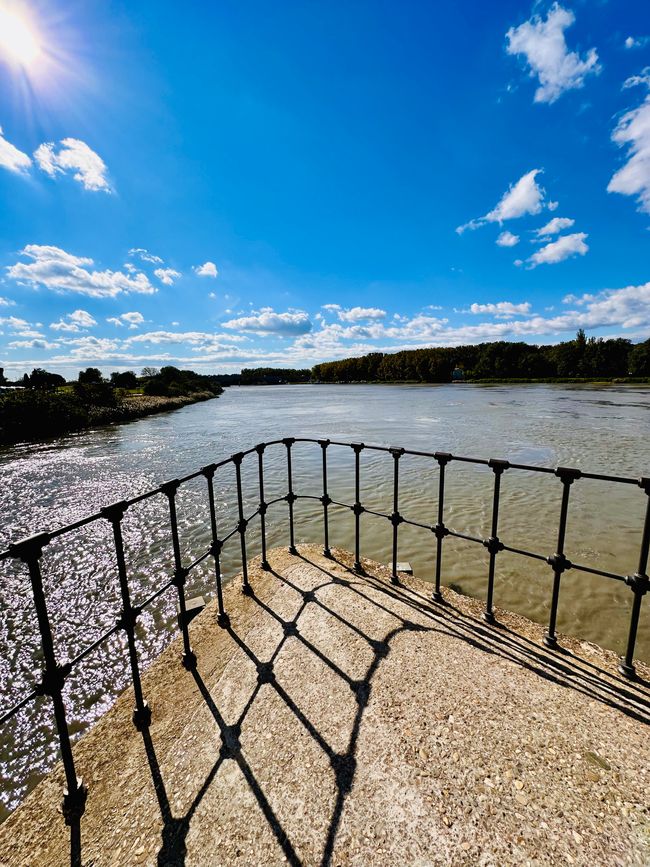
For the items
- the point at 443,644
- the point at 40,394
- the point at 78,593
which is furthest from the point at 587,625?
the point at 40,394

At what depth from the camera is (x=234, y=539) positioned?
6.71 m

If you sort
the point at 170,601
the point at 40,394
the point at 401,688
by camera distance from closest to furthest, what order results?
the point at 401,688
the point at 170,601
the point at 40,394

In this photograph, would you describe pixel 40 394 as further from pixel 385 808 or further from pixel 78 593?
pixel 385 808

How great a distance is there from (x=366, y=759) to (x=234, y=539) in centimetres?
507

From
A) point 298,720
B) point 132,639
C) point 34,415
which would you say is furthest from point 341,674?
point 34,415

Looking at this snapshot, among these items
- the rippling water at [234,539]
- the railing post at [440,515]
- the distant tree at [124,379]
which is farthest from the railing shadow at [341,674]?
the distant tree at [124,379]

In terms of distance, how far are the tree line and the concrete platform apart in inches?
4003

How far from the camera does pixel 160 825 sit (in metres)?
1.74

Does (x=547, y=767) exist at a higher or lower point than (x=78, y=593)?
higher

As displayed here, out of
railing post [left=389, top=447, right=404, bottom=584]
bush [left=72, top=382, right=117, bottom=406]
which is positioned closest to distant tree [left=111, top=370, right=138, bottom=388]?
bush [left=72, top=382, right=117, bottom=406]

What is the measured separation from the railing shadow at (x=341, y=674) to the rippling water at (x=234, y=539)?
5.12 ft

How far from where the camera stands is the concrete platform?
64.4 inches

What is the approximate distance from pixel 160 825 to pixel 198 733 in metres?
0.50

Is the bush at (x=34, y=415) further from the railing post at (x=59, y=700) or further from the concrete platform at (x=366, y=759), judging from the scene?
the railing post at (x=59, y=700)
